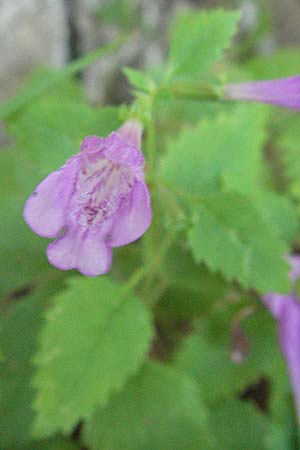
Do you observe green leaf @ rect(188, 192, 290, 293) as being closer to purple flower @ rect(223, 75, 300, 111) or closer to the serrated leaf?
purple flower @ rect(223, 75, 300, 111)

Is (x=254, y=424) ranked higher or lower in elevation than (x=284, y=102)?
lower

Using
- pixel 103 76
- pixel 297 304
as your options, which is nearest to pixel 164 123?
pixel 103 76

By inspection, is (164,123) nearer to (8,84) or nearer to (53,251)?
(8,84)

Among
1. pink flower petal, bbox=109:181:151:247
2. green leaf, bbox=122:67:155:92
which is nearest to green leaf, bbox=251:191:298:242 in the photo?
green leaf, bbox=122:67:155:92

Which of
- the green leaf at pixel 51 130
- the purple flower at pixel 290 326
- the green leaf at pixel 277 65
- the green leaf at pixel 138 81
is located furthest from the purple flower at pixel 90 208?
the green leaf at pixel 277 65

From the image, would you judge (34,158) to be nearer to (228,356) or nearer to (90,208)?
(90,208)

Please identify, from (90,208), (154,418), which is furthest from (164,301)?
(90,208)
